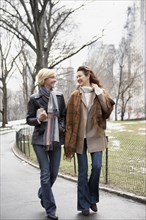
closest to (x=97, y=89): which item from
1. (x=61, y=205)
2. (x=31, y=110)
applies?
(x=31, y=110)

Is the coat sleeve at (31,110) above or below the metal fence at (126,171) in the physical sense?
above

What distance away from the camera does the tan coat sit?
4.98 meters

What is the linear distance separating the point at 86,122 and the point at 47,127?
0.51 m

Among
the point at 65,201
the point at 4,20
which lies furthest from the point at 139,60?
the point at 65,201

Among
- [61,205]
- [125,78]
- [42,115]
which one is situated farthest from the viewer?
[125,78]

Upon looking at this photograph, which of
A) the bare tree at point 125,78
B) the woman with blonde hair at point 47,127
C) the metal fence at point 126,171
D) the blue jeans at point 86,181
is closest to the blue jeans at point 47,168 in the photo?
the woman with blonde hair at point 47,127

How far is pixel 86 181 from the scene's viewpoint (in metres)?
5.18

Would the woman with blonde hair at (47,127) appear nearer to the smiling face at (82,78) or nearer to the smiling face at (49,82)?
the smiling face at (49,82)

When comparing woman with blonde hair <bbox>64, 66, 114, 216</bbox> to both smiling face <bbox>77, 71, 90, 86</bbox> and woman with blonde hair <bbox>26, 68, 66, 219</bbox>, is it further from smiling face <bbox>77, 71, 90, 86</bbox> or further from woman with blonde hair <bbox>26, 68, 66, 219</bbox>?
woman with blonde hair <bbox>26, 68, 66, 219</bbox>

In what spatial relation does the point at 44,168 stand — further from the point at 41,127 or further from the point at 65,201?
the point at 65,201

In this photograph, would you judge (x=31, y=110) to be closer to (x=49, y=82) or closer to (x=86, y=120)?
(x=49, y=82)

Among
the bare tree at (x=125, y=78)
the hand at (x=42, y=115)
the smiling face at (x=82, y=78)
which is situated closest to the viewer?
the hand at (x=42, y=115)

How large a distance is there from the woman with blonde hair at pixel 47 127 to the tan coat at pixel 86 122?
0.15 metres

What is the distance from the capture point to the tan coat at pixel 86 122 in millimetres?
4977
